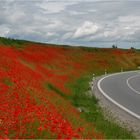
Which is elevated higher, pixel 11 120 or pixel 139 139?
pixel 11 120

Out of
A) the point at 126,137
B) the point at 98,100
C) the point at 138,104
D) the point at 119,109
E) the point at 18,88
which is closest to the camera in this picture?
the point at 126,137

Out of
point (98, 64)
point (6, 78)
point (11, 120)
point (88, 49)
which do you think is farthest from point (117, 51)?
point (11, 120)

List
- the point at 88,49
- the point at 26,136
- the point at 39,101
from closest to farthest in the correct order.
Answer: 1. the point at 26,136
2. the point at 39,101
3. the point at 88,49

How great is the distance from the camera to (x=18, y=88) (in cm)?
1527

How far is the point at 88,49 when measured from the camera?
87312mm

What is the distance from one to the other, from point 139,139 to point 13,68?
1027 cm

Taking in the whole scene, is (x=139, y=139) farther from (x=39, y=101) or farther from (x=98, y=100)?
(x=98, y=100)

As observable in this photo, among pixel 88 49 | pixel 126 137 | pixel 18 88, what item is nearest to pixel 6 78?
pixel 18 88

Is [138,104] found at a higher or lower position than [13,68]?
lower

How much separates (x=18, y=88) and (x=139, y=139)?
514cm

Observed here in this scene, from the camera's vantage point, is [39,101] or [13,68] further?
[13,68]

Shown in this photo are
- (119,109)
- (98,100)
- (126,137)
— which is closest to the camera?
(126,137)

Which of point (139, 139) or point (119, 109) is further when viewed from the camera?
point (119, 109)

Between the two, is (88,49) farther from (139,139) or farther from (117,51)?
(139,139)
